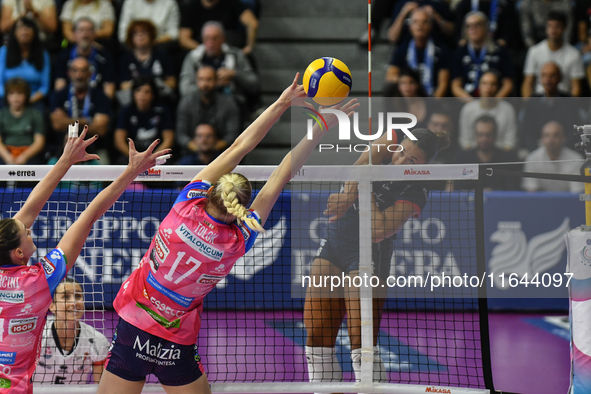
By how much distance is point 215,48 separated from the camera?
9461 millimetres

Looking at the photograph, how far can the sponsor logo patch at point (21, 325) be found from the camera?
355 cm

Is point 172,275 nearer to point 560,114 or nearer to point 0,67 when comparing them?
point 560,114

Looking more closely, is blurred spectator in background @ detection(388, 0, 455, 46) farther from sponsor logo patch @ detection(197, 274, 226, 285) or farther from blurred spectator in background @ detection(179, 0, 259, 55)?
sponsor logo patch @ detection(197, 274, 226, 285)

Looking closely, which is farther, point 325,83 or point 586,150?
point 586,150

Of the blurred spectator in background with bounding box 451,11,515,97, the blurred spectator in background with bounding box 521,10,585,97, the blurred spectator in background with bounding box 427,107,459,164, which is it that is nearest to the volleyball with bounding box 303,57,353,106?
the blurred spectator in background with bounding box 427,107,459,164

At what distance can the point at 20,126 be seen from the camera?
9219 mm

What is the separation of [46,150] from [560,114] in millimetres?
7312

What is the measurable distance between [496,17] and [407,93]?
2285mm

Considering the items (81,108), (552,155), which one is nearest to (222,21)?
(81,108)

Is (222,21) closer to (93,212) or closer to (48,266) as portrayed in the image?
(93,212)

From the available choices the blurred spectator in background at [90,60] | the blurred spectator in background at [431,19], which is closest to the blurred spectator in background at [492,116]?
the blurred spectator in background at [431,19]

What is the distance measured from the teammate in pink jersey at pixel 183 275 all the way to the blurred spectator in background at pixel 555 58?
6866 millimetres

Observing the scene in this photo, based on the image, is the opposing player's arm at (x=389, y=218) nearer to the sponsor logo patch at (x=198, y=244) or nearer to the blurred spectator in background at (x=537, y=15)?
the sponsor logo patch at (x=198, y=244)

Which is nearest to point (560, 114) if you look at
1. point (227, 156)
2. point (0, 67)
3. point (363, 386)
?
point (363, 386)
